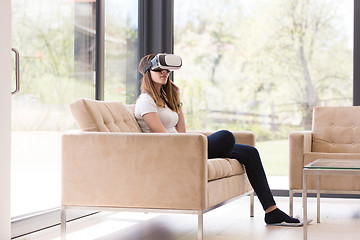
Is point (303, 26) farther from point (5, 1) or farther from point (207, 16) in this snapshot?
point (5, 1)

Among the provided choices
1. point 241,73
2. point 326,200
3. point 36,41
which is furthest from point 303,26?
point 36,41

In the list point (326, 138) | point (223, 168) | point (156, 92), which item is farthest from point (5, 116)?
point (326, 138)

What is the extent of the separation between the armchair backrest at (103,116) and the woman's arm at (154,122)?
0.16m

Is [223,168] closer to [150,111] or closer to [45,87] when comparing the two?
[150,111]

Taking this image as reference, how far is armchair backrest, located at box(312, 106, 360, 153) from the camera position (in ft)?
16.5

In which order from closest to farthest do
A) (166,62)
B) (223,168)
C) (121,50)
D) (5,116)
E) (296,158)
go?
1. (5,116)
2. (223,168)
3. (166,62)
4. (296,158)
5. (121,50)

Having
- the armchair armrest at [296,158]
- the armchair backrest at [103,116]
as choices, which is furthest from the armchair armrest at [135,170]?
the armchair armrest at [296,158]

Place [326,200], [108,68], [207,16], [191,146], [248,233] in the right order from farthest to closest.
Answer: [207,16], [326,200], [108,68], [248,233], [191,146]

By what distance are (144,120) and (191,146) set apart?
81 centimetres

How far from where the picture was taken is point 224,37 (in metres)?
5.94

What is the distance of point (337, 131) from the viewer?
5086 mm

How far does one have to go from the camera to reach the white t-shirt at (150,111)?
390 cm

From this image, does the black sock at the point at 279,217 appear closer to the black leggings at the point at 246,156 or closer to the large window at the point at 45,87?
the black leggings at the point at 246,156

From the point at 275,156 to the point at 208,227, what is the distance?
186 centimetres
